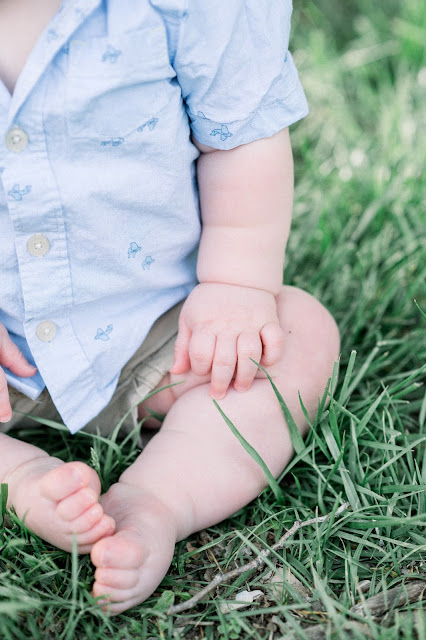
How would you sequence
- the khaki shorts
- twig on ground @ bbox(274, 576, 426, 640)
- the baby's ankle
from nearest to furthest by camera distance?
twig on ground @ bbox(274, 576, 426, 640)
the baby's ankle
the khaki shorts

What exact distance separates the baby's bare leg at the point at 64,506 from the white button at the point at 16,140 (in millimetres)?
441

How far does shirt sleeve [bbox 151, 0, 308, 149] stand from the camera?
105cm

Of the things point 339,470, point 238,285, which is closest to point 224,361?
point 238,285

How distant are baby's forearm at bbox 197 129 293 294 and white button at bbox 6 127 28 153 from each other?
312 millimetres

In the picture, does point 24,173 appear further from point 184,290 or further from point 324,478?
point 324,478

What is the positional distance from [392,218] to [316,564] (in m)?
0.87

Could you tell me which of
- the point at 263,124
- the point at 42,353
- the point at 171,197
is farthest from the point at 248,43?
the point at 42,353

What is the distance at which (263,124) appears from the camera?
1.16 m

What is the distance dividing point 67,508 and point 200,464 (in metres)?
0.24

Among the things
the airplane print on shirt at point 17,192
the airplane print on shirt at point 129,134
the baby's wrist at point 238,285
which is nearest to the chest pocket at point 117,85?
the airplane print on shirt at point 129,134

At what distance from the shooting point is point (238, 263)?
1251 millimetres

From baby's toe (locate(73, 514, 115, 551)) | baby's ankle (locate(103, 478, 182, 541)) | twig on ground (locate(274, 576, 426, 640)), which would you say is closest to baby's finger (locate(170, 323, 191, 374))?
baby's ankle (locate(103, 478, 182, 541))

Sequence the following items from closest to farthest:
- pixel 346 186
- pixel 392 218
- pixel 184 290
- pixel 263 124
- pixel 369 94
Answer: pixel 263 124
pixel 184 290
pixel 392 218
pixel 346 186
pixel 369 94

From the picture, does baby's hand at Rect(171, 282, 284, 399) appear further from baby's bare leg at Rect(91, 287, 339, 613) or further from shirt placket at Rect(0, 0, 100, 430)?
shirt placket at Rect(0, 0, 100, 430)
